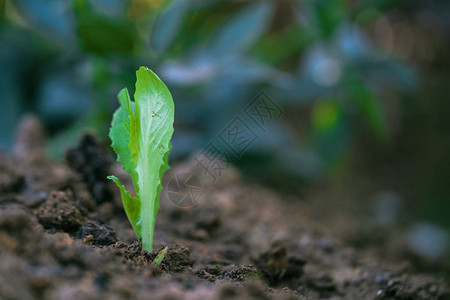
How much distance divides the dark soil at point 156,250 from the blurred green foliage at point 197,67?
0.35 meters

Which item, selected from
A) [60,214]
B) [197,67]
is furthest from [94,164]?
[197,67]

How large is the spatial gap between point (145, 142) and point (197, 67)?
83 cm

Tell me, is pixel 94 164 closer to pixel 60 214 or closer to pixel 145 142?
pixel 60 214

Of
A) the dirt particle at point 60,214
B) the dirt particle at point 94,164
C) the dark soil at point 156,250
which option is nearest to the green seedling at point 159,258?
the dark soil at point 156,250

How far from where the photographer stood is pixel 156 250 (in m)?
0.66

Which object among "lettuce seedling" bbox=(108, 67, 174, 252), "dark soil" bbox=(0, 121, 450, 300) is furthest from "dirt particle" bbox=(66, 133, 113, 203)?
"lettuce seedling" bbox=(108, 67, 174, 252)

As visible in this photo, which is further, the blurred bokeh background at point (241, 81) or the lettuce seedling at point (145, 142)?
the blurred bokeh background at point (241, 81)

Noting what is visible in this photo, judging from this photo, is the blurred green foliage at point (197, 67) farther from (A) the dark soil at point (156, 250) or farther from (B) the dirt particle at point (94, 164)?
(B) the dirt particle at point (94, 164)

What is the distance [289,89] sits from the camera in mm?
1599

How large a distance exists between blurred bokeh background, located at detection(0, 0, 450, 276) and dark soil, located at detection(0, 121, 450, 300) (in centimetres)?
32

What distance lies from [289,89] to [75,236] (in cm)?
112

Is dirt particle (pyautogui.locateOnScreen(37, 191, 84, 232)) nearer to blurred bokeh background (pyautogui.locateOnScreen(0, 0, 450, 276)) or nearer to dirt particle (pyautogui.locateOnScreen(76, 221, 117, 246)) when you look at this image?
dirt particle (pyautogui.locateOnScreen(76, 221, 117, 246))

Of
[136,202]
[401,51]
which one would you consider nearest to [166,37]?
[136,202]

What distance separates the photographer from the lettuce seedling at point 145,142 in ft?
1.93
